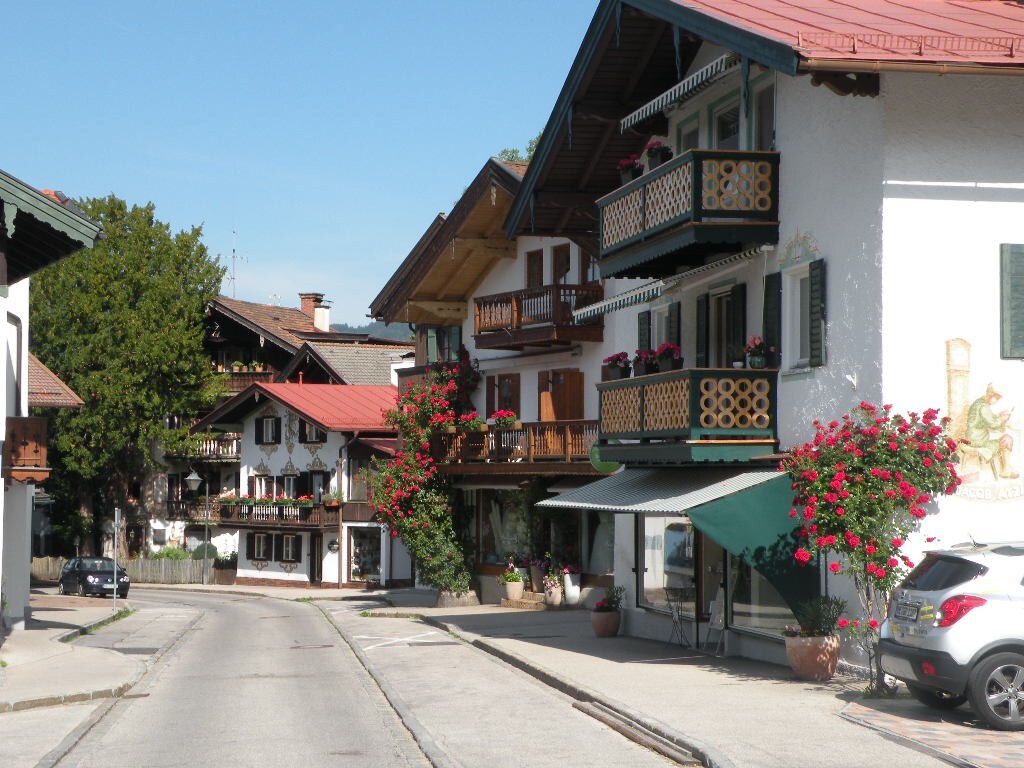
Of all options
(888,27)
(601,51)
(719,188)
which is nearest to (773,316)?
(719,188)

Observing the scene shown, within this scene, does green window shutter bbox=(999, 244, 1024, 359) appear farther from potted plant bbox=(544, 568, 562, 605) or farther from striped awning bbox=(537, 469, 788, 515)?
potted plant bbox=(544, 568, 562, 605)

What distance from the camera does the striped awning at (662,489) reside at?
18.6 m

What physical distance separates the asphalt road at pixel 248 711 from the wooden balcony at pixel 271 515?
78.9 feet

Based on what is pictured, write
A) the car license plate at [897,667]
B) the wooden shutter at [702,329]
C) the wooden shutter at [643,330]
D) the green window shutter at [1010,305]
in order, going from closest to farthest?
the car license plate at [897,667] < the green window shutter at [1010,305] < the wooden shutter at [702,329] < the wooden shutter at [643,330]

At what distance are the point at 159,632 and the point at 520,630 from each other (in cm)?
906

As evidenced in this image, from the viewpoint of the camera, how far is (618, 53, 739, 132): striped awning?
65.1 feet

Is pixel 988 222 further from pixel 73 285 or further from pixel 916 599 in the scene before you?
pixel 73 285

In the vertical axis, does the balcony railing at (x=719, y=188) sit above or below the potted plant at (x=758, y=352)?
above

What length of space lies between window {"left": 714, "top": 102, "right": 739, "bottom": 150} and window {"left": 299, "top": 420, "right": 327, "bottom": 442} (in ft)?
115

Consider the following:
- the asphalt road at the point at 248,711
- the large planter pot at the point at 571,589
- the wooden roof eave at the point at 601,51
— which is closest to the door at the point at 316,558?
the large planter pot at the point at 571,589

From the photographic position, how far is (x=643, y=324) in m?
25.9

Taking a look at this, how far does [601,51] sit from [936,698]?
13.4 m

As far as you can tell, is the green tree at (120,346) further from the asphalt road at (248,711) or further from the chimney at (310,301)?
the asphalt road at (248,711)

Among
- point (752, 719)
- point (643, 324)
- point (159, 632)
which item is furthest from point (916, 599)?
point (159, 632)
